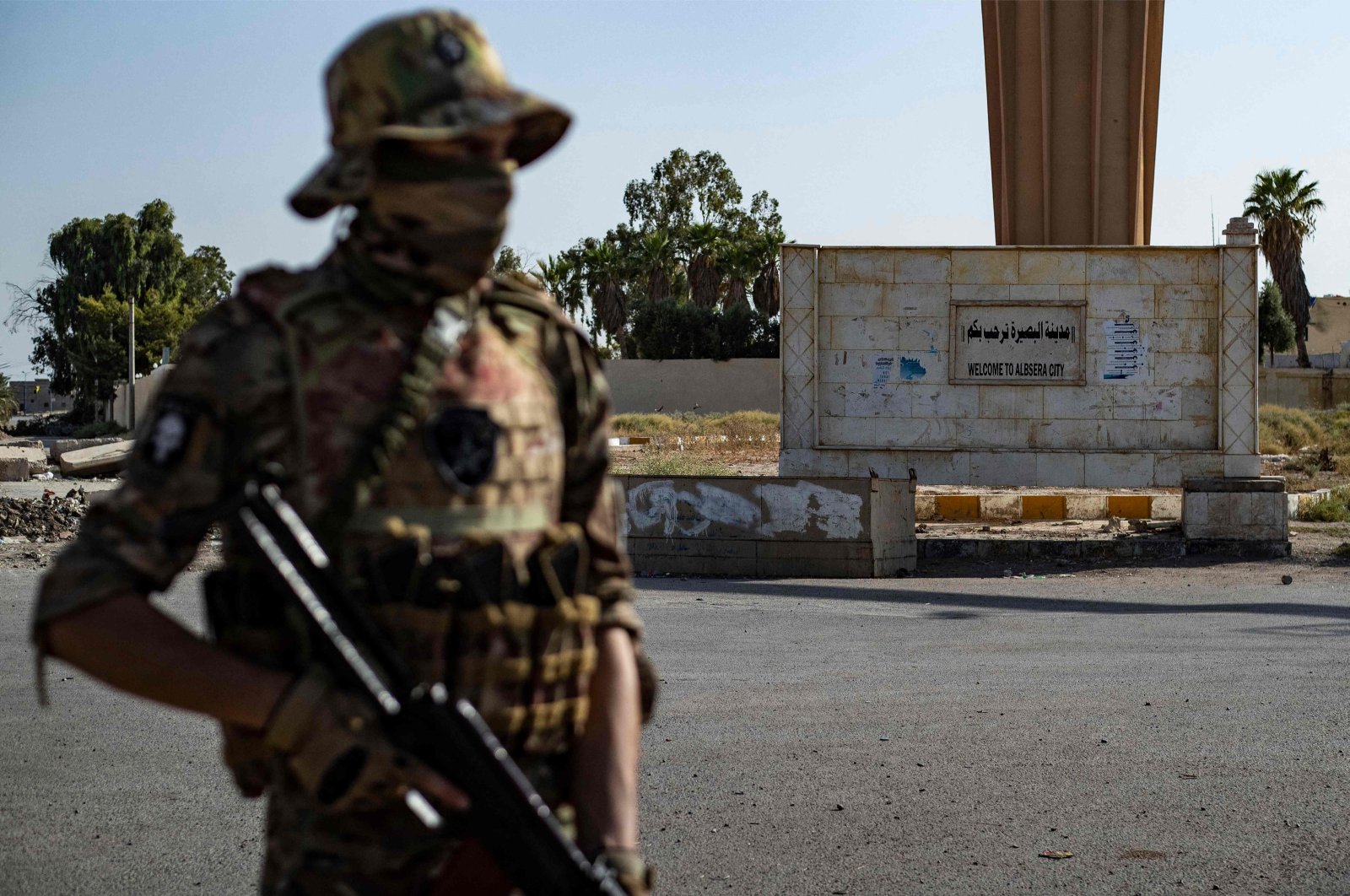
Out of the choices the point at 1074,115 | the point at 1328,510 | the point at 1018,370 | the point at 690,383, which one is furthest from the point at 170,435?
the point at 690,383

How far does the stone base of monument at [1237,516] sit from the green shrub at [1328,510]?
4697 mm

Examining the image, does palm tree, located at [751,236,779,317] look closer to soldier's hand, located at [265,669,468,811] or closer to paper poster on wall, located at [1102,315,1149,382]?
paper poster on wall, located at [1102,315,1149,382]

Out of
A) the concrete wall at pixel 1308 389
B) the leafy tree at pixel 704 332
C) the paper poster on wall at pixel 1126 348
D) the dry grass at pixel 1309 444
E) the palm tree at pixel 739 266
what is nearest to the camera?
the paper poster on wall at pixel 1126 348

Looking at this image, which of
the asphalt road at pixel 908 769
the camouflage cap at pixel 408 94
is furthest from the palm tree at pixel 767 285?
the camouflage cap at pixel 408 94

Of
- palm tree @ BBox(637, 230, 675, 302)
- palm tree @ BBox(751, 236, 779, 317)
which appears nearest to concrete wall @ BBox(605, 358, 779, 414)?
palm tree @ BBox(751, 236, 779, 317)

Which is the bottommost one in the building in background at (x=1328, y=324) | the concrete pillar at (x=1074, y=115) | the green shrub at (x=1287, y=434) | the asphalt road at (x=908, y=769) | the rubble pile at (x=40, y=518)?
the asphalt road at (x=908, y=769)

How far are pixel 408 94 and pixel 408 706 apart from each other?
72cm

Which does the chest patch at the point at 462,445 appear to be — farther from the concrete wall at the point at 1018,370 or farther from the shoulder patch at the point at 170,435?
the concrete wall at the point at 1018,370

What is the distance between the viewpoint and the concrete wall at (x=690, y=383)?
54.9 meters

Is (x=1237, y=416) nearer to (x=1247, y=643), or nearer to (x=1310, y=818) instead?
(x=1247, y=643)

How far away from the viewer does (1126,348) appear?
17078 millimetres

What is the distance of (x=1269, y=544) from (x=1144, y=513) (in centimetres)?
370

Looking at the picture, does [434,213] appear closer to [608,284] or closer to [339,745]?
[339,745]

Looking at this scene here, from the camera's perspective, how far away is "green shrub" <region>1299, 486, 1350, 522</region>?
2016 centimetres
